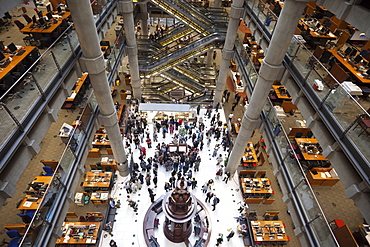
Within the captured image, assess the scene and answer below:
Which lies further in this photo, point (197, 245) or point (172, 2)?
point (172, 2)

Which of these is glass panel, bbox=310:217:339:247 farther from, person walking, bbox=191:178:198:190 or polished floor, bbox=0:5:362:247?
person walking, bbox=191:178:198:190

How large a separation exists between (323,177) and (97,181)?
1216 cm

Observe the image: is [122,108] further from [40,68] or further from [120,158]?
[40,68]

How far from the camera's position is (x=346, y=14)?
6.06m

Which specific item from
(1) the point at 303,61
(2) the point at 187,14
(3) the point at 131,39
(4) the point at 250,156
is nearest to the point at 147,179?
(4) the point at 250,156

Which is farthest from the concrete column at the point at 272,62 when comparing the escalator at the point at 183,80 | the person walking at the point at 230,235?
the escalator at the point at 183,80

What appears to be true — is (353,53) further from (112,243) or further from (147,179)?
(112,243)

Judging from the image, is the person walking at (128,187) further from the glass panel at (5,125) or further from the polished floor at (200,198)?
the glass panel at (5,125)

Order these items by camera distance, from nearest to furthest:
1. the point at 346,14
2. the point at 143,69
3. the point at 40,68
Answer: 1. the point at 346,14
2. the point at 40,68
3. the point at 143,69

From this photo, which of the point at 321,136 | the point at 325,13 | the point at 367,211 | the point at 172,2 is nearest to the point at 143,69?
the point at 172,2

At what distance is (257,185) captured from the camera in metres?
13.2

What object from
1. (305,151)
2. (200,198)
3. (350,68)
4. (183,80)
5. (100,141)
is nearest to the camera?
(350,68)

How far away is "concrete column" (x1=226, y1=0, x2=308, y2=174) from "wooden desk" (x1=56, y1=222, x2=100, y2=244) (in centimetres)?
904

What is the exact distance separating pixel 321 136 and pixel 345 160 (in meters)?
1.09
